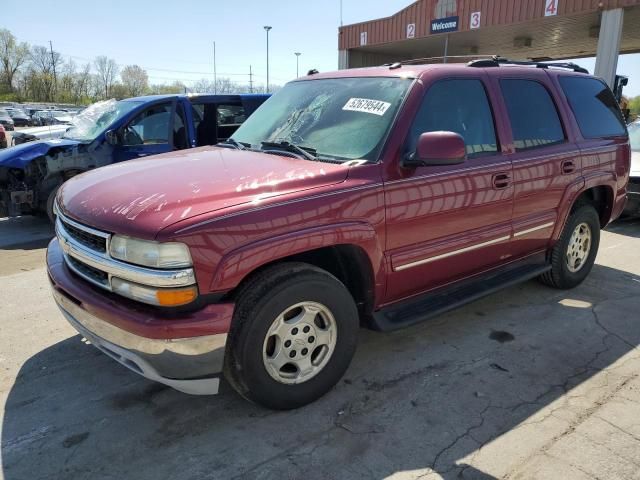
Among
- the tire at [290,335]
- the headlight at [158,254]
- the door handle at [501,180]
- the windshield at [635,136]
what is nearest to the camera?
the headlight at [158,254]

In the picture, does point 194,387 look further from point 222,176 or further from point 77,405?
point 222,176

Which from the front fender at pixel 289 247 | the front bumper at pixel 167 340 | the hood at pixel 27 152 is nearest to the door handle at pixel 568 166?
the front fender at pixel 289 247

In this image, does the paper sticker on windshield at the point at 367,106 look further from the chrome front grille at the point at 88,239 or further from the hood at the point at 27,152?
the hood at the point at 27,152

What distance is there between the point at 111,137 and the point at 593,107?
5926 mm

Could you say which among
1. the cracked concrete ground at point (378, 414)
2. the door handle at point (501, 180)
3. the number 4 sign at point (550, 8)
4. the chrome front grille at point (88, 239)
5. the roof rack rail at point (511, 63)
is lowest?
the cracked concrete ground at point (378, 414)

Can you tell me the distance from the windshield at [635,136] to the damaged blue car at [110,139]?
6710 millimetres

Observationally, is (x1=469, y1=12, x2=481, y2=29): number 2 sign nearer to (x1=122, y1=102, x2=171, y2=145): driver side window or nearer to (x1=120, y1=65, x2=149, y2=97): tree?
(x1=122, y1=102, x2=171, y2=145): driver side window

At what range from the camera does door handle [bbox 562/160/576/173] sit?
419 centimetres

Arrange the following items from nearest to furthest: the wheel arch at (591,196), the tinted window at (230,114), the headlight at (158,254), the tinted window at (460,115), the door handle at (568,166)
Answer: the headlight at (158,254), the tinted window at (460,115), the door handle at (568,166), the wheel arch at (591,196), the tinted window at (230,114)

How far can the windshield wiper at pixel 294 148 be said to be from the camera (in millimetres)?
3147

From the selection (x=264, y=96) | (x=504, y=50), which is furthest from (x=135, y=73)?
(x=264, y=96)

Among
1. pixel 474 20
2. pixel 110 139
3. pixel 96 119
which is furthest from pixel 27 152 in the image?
pixel 474 20

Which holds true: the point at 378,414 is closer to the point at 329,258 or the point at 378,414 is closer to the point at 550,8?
the point at 329,258

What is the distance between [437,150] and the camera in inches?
115
